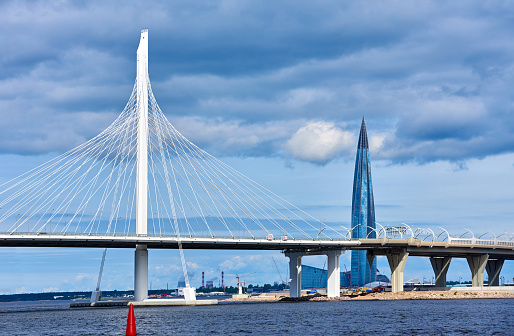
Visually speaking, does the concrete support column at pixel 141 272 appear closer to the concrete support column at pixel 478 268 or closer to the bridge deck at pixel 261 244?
the bridge deck at pixel 261 244

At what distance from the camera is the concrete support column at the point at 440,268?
178863 mm

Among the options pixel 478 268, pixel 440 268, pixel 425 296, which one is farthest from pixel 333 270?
pixel 440 268

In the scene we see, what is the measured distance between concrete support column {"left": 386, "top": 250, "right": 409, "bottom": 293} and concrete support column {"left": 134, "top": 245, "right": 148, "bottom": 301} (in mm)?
62151

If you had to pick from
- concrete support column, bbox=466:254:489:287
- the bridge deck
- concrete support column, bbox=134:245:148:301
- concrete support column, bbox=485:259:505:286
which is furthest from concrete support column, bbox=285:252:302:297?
concrete support column, bbox=485:259:505:286

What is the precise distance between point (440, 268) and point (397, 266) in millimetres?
31847

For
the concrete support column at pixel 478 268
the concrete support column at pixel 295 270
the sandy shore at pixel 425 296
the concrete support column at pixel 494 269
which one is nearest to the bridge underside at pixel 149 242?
the concrete support column at pixel 295 270

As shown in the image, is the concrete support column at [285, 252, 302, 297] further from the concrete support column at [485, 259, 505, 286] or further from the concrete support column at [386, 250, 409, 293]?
the concrete support column at [485, 259, 505, 286]

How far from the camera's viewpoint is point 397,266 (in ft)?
503

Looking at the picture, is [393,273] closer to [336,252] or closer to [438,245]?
[438,245]

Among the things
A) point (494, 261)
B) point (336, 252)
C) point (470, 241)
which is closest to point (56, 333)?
point (336, 252)

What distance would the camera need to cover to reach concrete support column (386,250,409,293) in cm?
15195

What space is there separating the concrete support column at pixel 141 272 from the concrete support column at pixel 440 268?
92510mm

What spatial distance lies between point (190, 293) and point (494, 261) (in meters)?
104

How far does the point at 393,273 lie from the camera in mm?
153750
